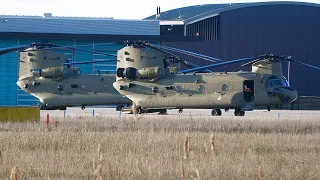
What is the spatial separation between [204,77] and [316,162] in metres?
22.5

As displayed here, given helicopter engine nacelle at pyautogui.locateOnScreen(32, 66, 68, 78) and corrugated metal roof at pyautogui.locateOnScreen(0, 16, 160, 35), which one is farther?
corrugated metal roof at pyautogui.locateOnScreen(0, 16, 160, 35)

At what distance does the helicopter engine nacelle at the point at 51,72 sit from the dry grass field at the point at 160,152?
15.3 meters

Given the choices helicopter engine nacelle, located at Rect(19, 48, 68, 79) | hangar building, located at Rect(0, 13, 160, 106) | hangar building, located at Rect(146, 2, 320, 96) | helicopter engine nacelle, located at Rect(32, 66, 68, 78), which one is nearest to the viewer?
helicopter engine nacelle, located at Rect(32, 66, 68, 78)

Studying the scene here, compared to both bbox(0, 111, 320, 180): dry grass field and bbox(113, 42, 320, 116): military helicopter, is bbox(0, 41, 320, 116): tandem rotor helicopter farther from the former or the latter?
bbox(0, 111, 320, 180): dry grass field

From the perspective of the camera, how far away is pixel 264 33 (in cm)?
6669

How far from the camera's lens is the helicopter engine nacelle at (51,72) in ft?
151

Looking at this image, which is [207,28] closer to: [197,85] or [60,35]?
[60,35]

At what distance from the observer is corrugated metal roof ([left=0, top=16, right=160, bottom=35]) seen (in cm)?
6369

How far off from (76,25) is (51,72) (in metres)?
19.3

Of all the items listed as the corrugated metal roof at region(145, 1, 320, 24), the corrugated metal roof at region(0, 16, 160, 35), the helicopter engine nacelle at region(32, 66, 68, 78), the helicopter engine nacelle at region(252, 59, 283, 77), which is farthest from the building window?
the helicopter engine nacelle at region(252, 59, 283, 77)

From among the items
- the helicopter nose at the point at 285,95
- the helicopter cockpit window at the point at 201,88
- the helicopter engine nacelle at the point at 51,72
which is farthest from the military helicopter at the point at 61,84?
the helicopter nose at the point at 285,95

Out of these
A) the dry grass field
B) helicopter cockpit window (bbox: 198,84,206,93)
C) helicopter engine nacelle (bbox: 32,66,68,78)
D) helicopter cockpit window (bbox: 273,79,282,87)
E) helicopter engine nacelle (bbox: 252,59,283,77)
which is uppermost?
helicopter engine nacelle (bbox: 252,59,283,77)

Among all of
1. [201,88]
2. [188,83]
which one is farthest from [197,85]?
[188,83]

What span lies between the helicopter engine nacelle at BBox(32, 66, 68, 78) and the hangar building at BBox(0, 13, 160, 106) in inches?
519
